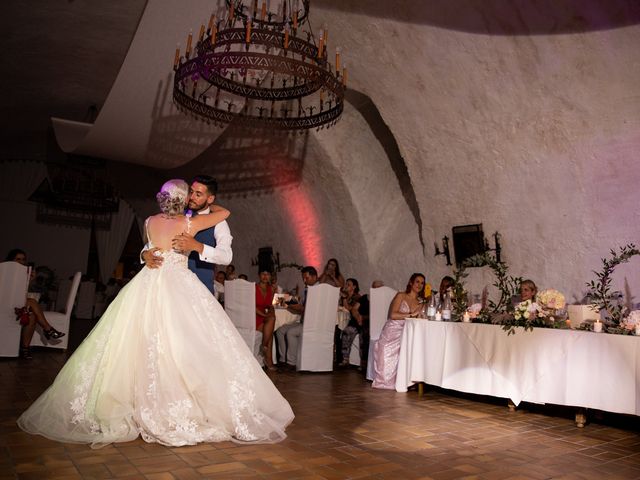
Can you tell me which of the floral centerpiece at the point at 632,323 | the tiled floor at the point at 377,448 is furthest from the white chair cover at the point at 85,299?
the floral centerpiece at the point at 632,323

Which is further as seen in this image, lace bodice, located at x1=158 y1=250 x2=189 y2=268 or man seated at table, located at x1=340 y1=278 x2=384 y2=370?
man seated at table, located at x1=340 y1=278 x2=384 y2=370

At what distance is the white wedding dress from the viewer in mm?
3031

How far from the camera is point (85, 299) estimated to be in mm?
15945

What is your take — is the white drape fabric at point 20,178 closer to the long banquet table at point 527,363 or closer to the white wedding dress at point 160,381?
the long banquet table at point 527,363

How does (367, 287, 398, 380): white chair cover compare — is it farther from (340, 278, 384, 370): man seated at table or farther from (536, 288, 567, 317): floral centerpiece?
(536, 288, 567, 317): floral centerpiece

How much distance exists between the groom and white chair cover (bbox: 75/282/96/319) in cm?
1307

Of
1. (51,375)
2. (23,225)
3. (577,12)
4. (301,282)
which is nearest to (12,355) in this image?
(51,375)

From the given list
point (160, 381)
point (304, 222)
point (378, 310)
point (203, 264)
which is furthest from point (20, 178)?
point (160, 381)

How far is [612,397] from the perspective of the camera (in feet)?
13.4

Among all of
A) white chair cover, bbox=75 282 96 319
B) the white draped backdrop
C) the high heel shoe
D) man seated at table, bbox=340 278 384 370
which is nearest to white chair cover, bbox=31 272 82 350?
the high heel shoe

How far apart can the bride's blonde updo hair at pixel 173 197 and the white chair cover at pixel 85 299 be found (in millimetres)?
13566

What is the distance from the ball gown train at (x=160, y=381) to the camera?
9.95ft

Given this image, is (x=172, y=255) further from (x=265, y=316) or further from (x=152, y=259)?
(x=265, y=316)

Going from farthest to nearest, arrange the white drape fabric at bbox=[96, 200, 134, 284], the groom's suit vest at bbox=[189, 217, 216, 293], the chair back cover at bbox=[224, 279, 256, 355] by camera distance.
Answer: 1. the white drape fabric at bbox=[96, 200, 134, 284]
2. the chair back cover at bbox=[224, 279, 256, 355]
3. the groom's suit vest at bbox=[189, 217, 216, 293]
